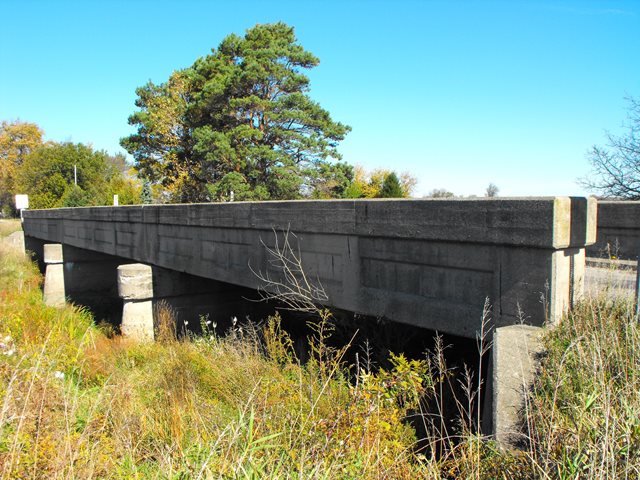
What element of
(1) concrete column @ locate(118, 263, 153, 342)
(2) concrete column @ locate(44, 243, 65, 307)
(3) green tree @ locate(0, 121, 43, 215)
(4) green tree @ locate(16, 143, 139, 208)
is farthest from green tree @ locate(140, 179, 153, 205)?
(1) concrete column @ locate(118, 263, 153, 342)

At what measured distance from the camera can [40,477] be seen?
8.93ft

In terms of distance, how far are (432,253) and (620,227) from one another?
455 centimetres

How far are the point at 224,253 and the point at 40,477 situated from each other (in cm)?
553

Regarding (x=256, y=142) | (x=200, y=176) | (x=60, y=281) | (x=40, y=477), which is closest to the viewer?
(x=40, y=477)

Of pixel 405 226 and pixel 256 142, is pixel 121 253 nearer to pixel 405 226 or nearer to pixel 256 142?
pixel 405 226

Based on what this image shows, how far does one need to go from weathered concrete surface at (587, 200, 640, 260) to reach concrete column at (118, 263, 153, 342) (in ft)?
26.0

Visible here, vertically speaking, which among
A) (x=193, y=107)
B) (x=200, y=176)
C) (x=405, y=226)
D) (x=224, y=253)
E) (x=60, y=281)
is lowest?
(x=60, y=281)

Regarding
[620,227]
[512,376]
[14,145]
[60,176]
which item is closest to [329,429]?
[512,376]

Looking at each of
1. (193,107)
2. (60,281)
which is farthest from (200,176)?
(60,281)

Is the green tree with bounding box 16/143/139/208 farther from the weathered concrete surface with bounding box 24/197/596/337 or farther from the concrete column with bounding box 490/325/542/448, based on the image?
the concrete column with bounding box 490/325/542/448

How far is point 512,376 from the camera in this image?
3332 mm

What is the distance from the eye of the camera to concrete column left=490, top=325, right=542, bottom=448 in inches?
117

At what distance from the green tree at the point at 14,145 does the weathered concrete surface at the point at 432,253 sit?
63.2 metres

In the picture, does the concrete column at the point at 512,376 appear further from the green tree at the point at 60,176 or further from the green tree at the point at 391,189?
the green tree at the point at 60,176
